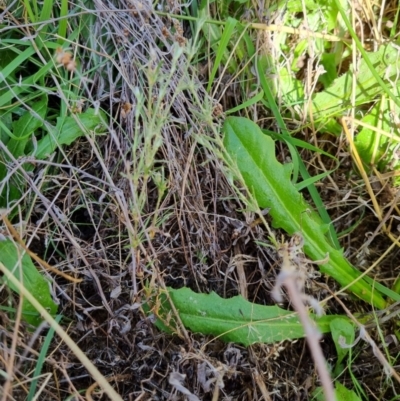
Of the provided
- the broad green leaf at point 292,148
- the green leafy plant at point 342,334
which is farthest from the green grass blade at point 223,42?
the green leafy plant at point 342,334

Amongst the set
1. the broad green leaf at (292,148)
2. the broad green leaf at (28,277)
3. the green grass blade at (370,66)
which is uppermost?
the green grass blade at (370,66)

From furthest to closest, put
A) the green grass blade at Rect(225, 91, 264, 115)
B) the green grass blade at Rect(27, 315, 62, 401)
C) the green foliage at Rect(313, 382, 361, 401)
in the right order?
the green grass blade at Rect(225, 91, 264, 115) → the green foliage at Rect(313, 382, 361, 401) → the green grass blade at Rect(27, 315, 62, 401)

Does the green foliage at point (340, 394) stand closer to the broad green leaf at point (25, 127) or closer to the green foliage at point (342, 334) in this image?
the green foliage at point (342, 334)

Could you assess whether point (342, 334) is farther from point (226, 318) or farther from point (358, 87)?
point (358, 87)

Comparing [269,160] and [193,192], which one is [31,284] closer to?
[193,192]

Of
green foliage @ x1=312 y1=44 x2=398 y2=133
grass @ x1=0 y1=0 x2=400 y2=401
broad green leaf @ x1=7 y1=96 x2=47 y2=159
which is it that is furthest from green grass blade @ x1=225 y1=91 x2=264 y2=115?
broad green leaf @ x1=7 y1=96 x2=47 y2=159

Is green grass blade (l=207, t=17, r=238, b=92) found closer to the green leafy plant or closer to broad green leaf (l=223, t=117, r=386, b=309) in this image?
broad green leaf (l=223, t=117, r=386, b=309)

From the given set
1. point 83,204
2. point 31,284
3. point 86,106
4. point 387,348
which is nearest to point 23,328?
point 31,284
